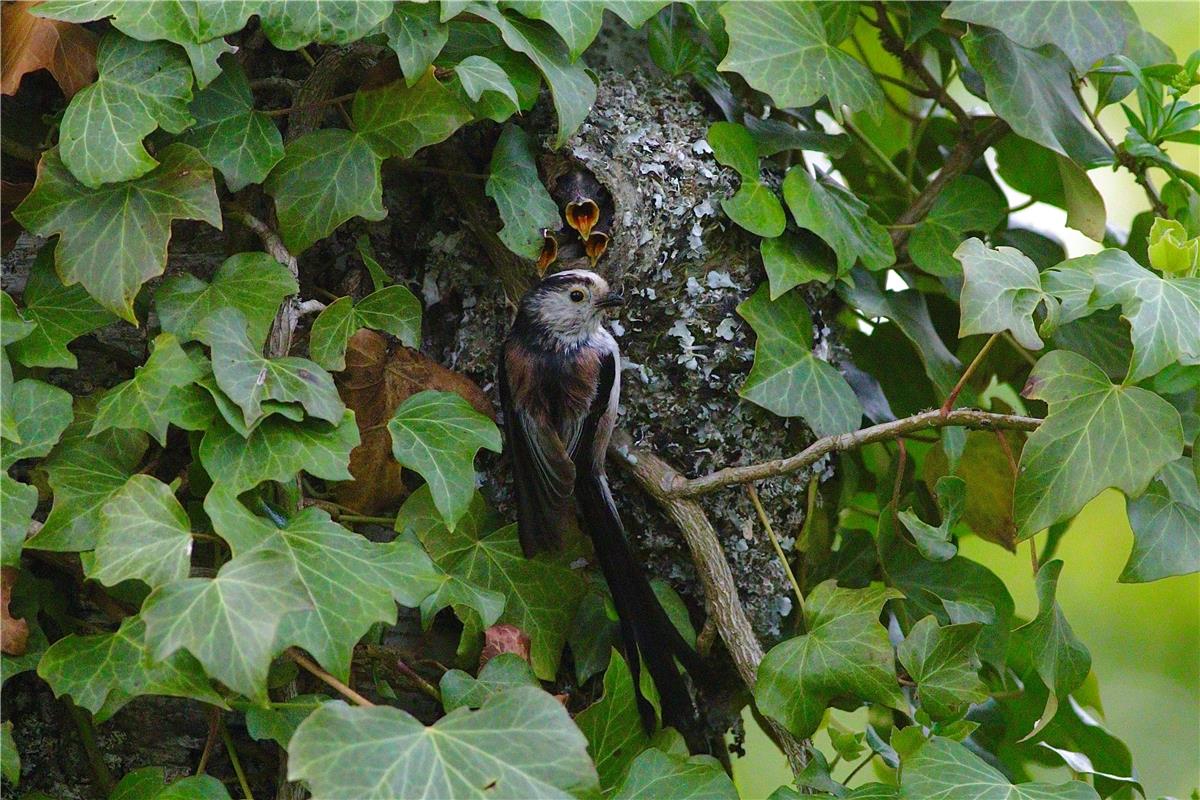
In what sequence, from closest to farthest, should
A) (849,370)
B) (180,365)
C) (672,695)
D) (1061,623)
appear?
1. (180,365)
2. (1061,623)
3. (672,695)
4. (849,370)

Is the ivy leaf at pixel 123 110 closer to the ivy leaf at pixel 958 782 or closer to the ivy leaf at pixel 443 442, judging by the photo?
the ivy leaf at pixel 443 442

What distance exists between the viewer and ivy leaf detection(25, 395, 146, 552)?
1058mm

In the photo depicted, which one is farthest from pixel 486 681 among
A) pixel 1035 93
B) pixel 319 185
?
pixel 1035 93

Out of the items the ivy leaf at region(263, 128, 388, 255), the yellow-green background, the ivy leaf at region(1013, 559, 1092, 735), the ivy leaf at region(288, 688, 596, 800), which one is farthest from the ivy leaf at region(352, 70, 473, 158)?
the yellow-green background

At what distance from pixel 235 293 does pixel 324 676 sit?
1.51 ft

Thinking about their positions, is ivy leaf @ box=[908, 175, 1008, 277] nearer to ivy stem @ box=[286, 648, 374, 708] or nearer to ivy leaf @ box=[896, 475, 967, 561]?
ivy leaf @ box=[896, 475, 967, 561]

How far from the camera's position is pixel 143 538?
97cm

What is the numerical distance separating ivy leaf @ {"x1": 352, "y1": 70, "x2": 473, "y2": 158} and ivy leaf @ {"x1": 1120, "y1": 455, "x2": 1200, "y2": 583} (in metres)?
0.92

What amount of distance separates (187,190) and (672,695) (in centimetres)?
88

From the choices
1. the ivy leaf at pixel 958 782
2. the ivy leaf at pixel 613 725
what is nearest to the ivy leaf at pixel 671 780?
the ivy leaf at pixel 613 725

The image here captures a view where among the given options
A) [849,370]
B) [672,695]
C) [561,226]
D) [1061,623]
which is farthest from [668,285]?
[1061,623]

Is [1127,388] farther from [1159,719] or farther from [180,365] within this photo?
[1159,719]

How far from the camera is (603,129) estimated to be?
57.7 inches

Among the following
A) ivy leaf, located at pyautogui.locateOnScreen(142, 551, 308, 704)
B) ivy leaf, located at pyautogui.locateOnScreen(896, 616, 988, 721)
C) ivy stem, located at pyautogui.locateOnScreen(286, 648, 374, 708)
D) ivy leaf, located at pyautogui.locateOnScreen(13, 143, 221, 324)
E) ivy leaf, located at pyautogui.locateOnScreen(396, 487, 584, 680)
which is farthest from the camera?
ivy leaf, located at pyautogui.locateOnScreen(396, 487, 584, 680)
